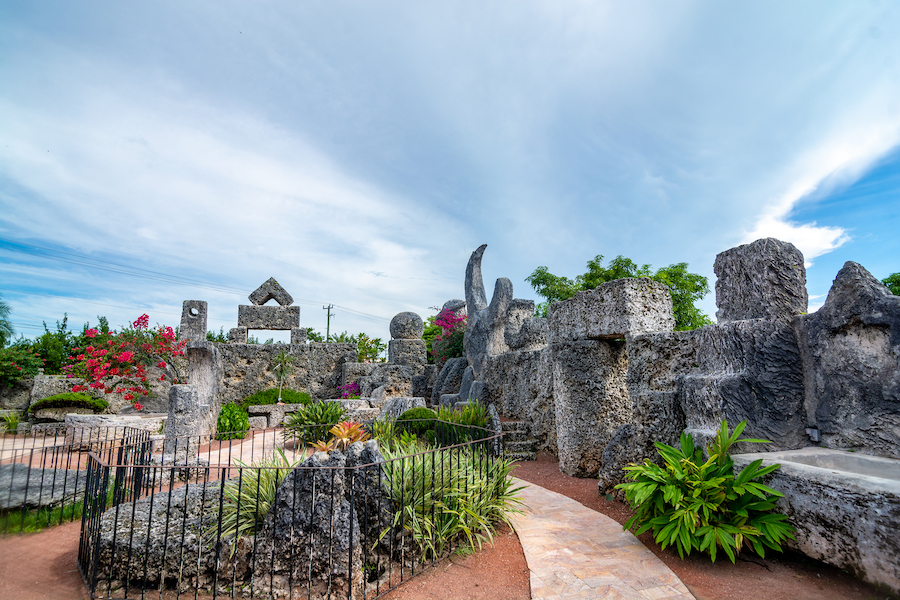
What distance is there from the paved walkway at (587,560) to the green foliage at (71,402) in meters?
11.6

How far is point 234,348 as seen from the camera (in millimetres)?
13500

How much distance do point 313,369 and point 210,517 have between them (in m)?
10.4

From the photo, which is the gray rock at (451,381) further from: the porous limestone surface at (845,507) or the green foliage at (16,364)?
the green foliage at (16,364)

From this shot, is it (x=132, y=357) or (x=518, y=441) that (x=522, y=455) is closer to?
(x=518, y=441)

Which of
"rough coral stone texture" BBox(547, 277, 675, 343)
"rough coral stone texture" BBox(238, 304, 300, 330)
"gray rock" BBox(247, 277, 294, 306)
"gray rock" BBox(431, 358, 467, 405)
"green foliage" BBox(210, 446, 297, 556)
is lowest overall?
"green foliage" BBox(210, 446, 297, 556)

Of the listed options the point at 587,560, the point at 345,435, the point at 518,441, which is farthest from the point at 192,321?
the point at 587,560

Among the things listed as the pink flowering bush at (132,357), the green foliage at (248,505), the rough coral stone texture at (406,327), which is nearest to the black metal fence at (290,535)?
the green foliage at (248,505)

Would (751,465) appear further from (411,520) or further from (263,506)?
(263,506)

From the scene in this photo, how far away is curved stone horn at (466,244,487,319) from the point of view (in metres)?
10.8

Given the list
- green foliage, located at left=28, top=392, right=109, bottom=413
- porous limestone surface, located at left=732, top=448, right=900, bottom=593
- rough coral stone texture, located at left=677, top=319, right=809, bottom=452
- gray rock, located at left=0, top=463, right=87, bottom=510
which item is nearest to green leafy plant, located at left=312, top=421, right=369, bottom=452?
gray rock, located at left=0, top=463, right=87, bottom=510

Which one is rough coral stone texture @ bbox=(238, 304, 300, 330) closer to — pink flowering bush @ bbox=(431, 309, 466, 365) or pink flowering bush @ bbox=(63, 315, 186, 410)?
pink flowering bush @ bbox=(63, 315, 186, 410)

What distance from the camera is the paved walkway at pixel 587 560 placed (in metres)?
3.05

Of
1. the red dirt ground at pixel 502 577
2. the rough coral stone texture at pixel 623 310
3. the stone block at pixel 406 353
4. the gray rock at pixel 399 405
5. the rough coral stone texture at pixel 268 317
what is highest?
the rough coral stone texture at pixel 268 317

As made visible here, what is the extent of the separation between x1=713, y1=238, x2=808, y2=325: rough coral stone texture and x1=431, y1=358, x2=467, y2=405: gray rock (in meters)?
7.92
